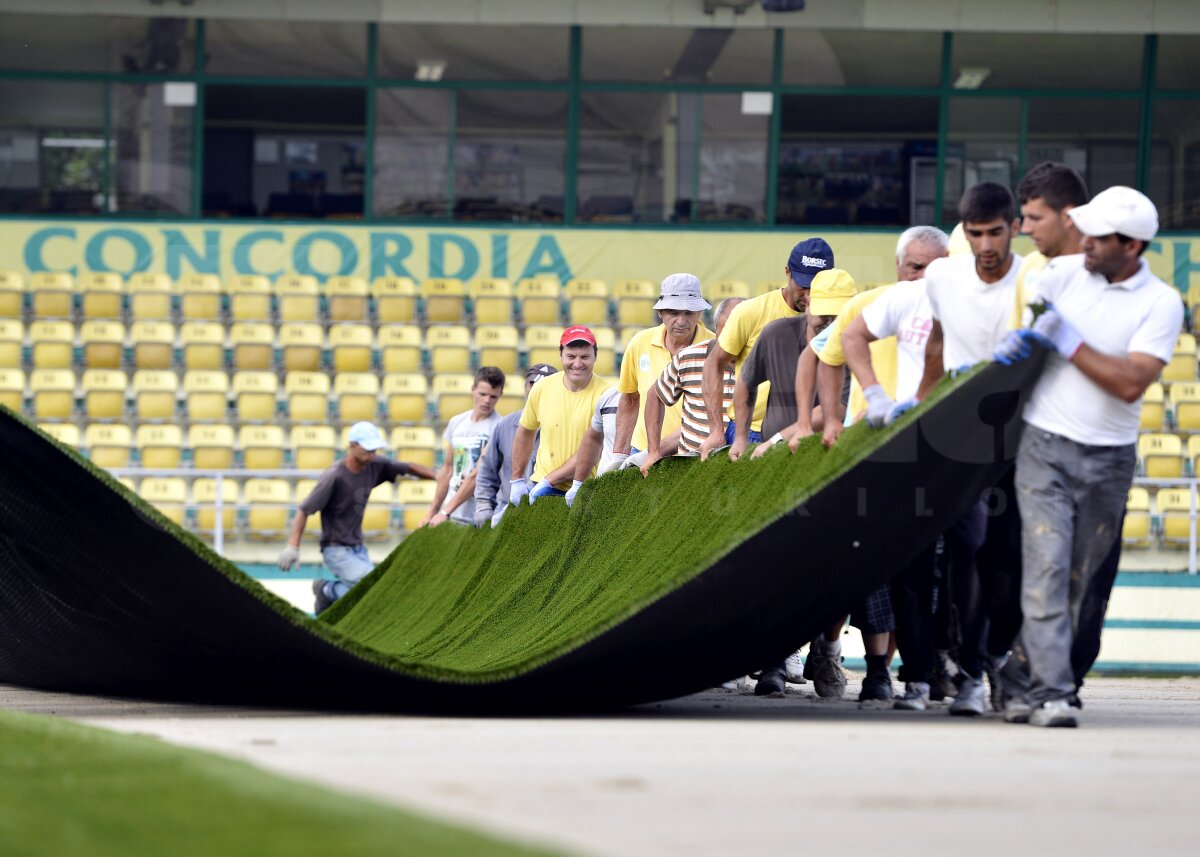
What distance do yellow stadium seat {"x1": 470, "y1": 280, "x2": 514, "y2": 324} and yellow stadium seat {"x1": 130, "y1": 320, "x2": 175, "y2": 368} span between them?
340 centimetres

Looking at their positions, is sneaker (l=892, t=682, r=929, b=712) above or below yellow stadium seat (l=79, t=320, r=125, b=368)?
below

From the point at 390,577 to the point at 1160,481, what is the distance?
6653 millimetres

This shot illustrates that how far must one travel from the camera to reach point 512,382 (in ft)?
63.4

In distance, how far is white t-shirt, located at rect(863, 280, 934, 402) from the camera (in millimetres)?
7113

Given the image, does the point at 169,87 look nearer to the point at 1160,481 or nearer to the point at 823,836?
the point at 1160,481

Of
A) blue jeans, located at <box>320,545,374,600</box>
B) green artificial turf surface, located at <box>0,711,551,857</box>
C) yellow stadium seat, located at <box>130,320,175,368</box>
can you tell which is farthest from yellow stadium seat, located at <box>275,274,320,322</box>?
green artificial turf surface, located at <box>0,711,551,857</box>

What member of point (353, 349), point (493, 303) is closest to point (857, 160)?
point (493, 303)

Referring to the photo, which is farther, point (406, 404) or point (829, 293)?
point (406, 404)

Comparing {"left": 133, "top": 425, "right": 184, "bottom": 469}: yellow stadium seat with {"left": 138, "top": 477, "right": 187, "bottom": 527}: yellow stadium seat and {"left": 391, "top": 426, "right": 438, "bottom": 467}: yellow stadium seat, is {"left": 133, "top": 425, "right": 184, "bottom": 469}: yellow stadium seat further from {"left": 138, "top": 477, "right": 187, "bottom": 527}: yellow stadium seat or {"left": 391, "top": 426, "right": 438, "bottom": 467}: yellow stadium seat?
{"left": 391, "top": 426, "right": 438, "bottom": 467}: yellow stadium seat

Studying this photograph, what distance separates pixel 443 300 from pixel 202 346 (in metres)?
2.91

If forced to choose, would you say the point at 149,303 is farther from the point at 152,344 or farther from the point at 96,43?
the point at 96,43

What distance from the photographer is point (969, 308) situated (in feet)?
21.8

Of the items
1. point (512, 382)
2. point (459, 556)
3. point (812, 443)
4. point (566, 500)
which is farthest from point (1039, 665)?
point (512, 382)

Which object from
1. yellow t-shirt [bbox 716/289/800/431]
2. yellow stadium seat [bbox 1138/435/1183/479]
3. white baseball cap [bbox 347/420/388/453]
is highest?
yellow t-shirt [bbox 716/289/800/431]
